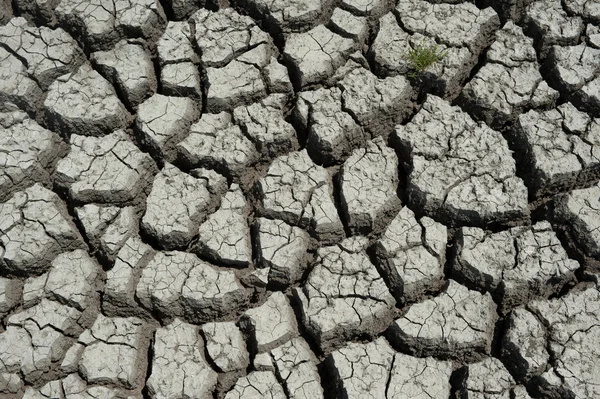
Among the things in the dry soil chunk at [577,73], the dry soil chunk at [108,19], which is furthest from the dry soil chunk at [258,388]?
the dry soil chunk at [577,73]

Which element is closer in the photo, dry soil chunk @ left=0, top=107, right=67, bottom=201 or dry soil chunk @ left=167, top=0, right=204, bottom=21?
dry soil chunk @ left=0, top=107, right=67, bottom=201

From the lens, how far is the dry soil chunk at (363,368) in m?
2.71

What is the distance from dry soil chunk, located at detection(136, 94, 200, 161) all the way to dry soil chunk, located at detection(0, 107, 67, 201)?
1.19ft

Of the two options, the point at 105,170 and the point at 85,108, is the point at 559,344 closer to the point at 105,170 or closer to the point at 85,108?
the point at 105,170

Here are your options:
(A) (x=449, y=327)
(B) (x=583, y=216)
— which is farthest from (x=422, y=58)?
(A) (x=449, y=327)

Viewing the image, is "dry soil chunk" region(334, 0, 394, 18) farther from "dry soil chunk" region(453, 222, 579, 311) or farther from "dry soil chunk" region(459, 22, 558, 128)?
"dry soil chunk" region(453, 222, 579, 311)

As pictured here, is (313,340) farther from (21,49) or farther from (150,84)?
(21,49)

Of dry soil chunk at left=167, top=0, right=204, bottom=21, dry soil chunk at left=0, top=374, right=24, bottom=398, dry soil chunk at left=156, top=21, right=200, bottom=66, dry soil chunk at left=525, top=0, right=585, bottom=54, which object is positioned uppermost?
dry soil chunk at left=525, top=0, right=585, bottom=54

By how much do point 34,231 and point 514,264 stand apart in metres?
1.91

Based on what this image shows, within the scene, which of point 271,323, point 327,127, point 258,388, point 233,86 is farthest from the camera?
point 233,86

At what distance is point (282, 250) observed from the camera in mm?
2959

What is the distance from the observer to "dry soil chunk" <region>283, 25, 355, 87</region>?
3.32 metres

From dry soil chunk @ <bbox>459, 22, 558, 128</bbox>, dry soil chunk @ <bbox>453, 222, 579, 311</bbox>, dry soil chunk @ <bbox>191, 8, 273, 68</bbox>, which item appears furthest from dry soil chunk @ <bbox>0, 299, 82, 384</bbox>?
dry soil chunk @ <bbox>459, 22, 558, 128</bbox>

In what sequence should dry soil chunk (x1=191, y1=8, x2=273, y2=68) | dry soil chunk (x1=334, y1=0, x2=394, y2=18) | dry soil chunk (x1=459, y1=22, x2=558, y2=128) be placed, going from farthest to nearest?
dry soil chunk (x1=334, y1=0, x2=394, y2=18), dry soil chunk (x1=191, y1=8, x2=273, y2=68), dry soil chunk (x1=459, y1=22, x2=558, y2=128)
